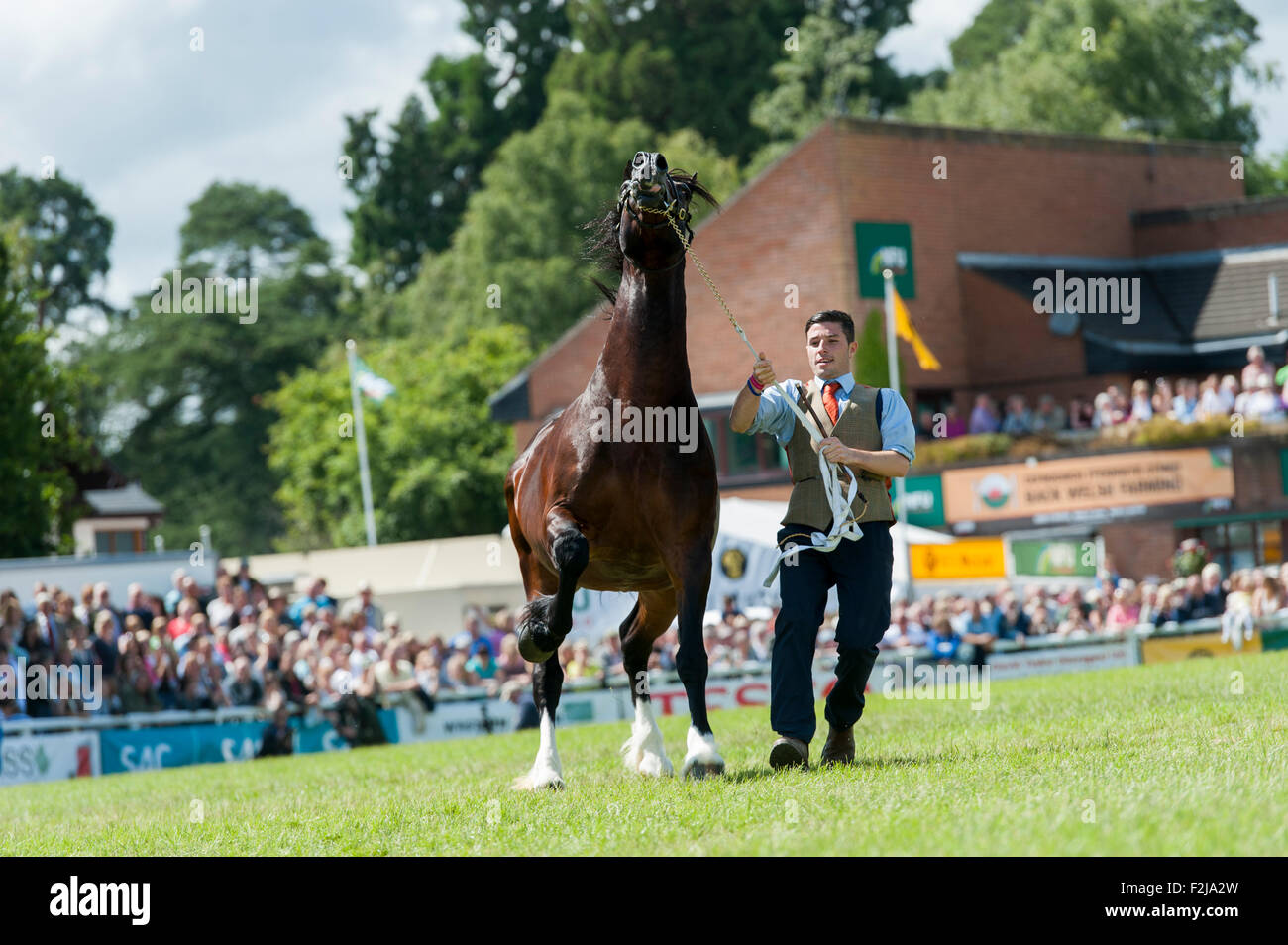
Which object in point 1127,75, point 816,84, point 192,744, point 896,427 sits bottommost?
point 192,744

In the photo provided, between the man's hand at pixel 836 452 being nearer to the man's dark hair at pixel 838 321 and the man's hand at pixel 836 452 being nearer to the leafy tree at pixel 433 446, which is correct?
the man's dark hair at pixel 838 321

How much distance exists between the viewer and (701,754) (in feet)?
28.0

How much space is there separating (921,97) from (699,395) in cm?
2619

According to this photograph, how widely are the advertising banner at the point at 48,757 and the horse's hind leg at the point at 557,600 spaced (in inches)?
426

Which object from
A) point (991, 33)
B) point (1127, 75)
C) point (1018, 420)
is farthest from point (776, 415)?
point (991, 33)

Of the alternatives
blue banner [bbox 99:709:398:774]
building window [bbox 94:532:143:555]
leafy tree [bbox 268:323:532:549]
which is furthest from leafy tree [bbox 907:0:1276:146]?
blue banner [bbox 99:709:398:774]

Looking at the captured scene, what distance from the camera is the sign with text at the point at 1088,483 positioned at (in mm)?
35438

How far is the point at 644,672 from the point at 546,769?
4.02 ft

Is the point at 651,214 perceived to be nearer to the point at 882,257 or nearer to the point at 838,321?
the point at 838,321

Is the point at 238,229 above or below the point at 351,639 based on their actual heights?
above

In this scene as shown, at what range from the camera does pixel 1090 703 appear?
12109 millimetres

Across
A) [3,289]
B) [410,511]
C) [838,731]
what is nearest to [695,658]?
[838,731]

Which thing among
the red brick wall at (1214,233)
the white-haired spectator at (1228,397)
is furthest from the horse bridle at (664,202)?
the red brick wall at (1214,233)

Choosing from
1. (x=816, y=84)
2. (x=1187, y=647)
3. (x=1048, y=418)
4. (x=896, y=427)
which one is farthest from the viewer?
(x=816, y=84)
